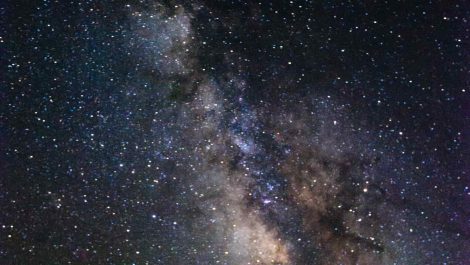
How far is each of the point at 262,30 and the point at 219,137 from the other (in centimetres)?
73

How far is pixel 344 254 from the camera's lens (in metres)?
2.99

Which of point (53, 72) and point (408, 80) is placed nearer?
point (53, 72)

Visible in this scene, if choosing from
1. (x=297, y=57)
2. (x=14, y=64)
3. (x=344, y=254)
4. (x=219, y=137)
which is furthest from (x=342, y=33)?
(x=14, y=64)

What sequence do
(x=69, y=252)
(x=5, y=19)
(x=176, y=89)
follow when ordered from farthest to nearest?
(x=69, y=252), (x=176, y=89), (x=5, y=19)

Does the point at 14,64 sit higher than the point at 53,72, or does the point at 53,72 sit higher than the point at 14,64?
the point at 53,72

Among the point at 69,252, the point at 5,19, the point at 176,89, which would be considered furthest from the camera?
the point at 69,252

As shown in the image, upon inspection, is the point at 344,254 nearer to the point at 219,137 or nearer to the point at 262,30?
the point at 219,137

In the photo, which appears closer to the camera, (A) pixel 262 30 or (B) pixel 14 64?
(B) pixel 14 64

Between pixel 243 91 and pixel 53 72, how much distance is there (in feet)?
3.79

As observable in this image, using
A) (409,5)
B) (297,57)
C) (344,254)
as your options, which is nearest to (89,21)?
(297,57)

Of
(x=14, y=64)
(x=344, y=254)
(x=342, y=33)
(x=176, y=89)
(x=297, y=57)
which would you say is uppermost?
(x=342, y=33)

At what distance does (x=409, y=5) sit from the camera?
2.90 metres

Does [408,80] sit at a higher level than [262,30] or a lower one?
higher

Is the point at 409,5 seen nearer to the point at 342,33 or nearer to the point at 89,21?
the point at 342,33
